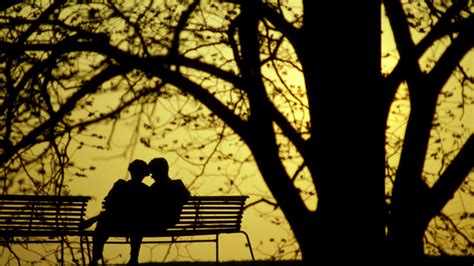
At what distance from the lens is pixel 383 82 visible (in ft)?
17.5

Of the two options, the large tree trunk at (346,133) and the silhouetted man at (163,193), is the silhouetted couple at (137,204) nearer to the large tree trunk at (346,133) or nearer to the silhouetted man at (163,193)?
the silhouetted man at (163,193)

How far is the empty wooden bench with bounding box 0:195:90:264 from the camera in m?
→ 6.82

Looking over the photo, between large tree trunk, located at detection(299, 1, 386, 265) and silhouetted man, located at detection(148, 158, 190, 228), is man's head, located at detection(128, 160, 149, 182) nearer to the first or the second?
silhouetted man, located at detection(148, 158, 190, 228)

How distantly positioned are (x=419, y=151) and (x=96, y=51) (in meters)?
2.78

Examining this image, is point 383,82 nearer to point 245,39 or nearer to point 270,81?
point 245,39

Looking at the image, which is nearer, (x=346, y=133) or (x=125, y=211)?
(x=346, y=133)

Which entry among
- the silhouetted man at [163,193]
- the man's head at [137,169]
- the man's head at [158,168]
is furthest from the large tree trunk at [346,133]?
the man's head at [137,169]

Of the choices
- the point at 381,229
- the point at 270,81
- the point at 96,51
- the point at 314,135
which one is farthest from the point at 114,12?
the point at 381,229

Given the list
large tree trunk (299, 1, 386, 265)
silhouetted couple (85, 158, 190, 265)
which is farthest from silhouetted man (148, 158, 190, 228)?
large tree trunk (299, 1, 386, 265)

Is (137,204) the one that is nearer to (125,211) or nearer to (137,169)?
(125,211)

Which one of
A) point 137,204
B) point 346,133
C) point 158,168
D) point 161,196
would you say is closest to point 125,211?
point 137,204

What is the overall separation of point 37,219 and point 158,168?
4.49ft

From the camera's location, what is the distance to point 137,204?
21.2 ft

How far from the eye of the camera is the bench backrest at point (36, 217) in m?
6.83
